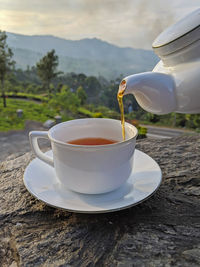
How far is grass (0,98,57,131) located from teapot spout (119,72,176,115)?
5155 millimetres

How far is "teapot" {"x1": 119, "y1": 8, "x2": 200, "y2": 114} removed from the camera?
546 millimetres

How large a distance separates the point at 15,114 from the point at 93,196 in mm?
6252

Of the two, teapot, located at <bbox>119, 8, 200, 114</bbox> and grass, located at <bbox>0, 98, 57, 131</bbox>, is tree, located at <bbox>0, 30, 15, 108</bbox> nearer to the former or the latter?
grass, located at <bbox>0, 98, 57, 131</bbox>

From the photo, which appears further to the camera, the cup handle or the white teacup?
the cup handle

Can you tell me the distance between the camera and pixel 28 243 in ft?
1.43

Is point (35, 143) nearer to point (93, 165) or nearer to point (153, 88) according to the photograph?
point (93, 165)

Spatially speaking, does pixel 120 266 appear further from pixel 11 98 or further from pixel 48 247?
pixel 11 98

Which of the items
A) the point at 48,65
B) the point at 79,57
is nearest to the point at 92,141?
the point at 48,65

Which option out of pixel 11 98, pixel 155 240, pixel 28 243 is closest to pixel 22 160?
pixel 28 243

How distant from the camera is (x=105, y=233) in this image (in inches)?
17.7

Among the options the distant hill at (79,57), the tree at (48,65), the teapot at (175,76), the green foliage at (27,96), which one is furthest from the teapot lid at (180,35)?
the distant hill at (79,57)

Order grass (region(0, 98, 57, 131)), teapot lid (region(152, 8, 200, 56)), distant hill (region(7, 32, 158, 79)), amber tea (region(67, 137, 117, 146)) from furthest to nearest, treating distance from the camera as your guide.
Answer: distant hill (region(7, 32, 158, 79)) → grass (region(0, 98, 57, 131)) → amber tea (region(67, 137, 117, 146)) → teapot lid (region(152, 8, 200, 56))

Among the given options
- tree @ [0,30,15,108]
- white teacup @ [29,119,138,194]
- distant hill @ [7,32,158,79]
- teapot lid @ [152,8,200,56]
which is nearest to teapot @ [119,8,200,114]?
teapot lid @ [152,8,200,56]

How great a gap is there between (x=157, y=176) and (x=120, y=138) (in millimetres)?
147
